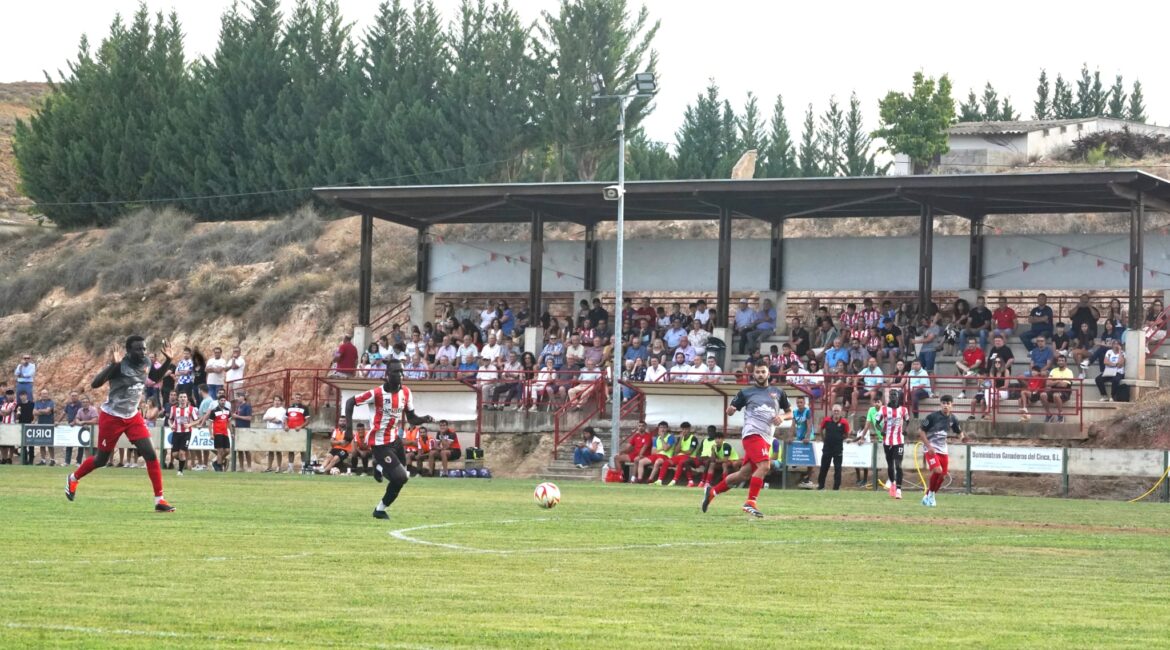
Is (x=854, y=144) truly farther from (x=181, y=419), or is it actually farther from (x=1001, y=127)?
(x=181, y=419)

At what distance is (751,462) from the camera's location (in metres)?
21.2

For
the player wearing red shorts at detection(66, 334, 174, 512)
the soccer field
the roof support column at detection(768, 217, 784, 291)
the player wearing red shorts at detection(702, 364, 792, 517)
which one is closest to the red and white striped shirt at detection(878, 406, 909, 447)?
the soccer field

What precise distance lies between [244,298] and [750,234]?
1976cm

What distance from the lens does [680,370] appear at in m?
41.8

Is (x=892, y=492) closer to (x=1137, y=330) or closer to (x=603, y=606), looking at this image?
(x=1137, y=330)

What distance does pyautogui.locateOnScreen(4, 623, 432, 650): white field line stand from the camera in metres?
8.92

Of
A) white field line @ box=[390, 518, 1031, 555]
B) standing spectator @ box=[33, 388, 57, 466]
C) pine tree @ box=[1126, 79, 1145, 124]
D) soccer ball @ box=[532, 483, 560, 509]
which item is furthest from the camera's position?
pine tree @ box=[1126, 79, 1145, 124]

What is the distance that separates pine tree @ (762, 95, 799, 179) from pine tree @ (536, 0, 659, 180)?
10272 mm

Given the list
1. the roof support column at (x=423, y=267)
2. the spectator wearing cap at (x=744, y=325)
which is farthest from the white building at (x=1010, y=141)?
the spectator wearing cap at (x=744, y=325)

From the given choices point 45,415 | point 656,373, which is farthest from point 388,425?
point 45,415

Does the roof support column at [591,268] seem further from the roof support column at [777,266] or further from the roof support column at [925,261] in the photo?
the roof support column at [925,261]

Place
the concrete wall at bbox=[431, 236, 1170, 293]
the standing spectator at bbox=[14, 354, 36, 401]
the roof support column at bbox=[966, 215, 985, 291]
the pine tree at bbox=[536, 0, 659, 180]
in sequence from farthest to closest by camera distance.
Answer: the pine tree at bbox=[536, 0, 659, 180] → the standing spectator at bbox=[14, 354, 36, 401] → the roof support column at bbox=[966, 215, 985, 291] → the concrete wall at bbox=[431, 236, 1170, 293]

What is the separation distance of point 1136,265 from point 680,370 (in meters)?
10.8

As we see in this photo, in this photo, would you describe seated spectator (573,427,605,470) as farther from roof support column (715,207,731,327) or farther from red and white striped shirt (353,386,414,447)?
red and white striped shirt (353,386,414,447)
